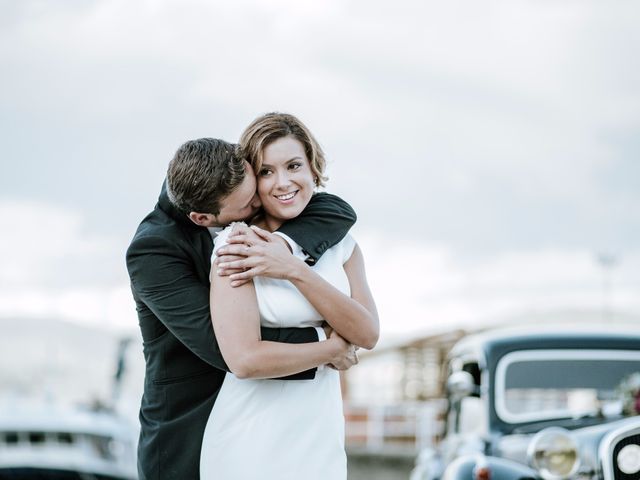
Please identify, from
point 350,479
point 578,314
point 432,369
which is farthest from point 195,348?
point 578,314

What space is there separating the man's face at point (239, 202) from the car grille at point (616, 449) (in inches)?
126

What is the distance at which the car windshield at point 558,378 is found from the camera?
23.6 feet

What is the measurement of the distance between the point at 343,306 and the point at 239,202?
456mm

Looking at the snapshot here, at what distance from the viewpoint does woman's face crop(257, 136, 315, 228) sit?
336 centimetres

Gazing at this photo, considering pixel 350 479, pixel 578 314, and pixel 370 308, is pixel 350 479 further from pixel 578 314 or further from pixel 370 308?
pixel 578 314

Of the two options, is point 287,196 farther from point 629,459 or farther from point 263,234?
point 629,459

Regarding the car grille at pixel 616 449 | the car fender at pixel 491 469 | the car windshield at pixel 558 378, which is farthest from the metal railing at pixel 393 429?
the car grille at pixel 616 449

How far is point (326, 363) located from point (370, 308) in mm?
263

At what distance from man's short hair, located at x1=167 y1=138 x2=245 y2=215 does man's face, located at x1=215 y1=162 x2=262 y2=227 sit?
0.07ft

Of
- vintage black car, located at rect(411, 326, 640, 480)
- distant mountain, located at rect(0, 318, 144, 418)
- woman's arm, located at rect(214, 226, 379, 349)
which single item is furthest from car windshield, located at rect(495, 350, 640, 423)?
distant mountain, located at rect(0, 318, 144, 418)

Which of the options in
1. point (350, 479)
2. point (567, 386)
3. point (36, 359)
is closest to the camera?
point (567, 386)

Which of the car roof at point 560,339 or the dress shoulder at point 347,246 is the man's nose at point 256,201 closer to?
the dress shoulder at point 347,246

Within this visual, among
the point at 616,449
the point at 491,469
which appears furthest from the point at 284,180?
the point at 491,469

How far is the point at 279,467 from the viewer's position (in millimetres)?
3180
